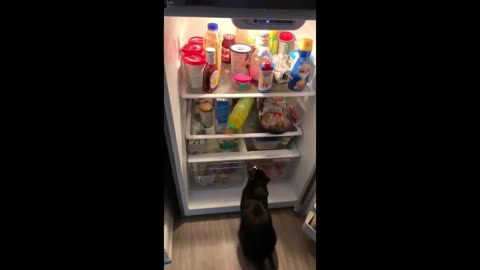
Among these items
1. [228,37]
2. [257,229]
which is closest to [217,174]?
[257,229]

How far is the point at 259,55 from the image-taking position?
1234mm

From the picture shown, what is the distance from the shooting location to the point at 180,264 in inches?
51.6

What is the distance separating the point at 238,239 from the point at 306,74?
751mm

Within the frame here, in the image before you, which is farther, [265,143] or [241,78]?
[265,143]

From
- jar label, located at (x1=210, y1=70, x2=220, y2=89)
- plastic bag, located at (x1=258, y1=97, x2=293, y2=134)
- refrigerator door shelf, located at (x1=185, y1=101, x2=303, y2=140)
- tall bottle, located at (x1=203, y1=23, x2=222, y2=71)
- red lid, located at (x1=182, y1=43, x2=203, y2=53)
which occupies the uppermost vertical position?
tall bottle, located at (x1=203, y1=23, x2=222, y2=71)

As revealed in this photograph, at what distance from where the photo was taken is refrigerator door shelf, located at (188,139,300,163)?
1.39 meters

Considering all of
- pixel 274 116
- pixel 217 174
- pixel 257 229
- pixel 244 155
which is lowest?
pixel 257 229

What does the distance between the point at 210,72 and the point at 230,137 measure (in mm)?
290

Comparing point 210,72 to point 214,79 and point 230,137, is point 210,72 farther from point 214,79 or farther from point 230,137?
point 230,137

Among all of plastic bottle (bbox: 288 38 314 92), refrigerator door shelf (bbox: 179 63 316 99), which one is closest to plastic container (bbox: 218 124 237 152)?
refrigerator door shelf (bbox: 179 63 316 99)

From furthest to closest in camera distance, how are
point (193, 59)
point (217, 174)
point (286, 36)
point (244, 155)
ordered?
point (217, 174)
point (244, 155)
point (286, 36)
point (193, 59)

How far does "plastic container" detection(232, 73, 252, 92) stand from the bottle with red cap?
0.05m

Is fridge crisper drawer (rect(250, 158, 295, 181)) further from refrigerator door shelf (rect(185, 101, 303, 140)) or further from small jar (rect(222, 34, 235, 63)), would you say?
small jar (rect(222, 34, 235, 63))

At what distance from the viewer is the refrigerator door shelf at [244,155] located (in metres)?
1.39
